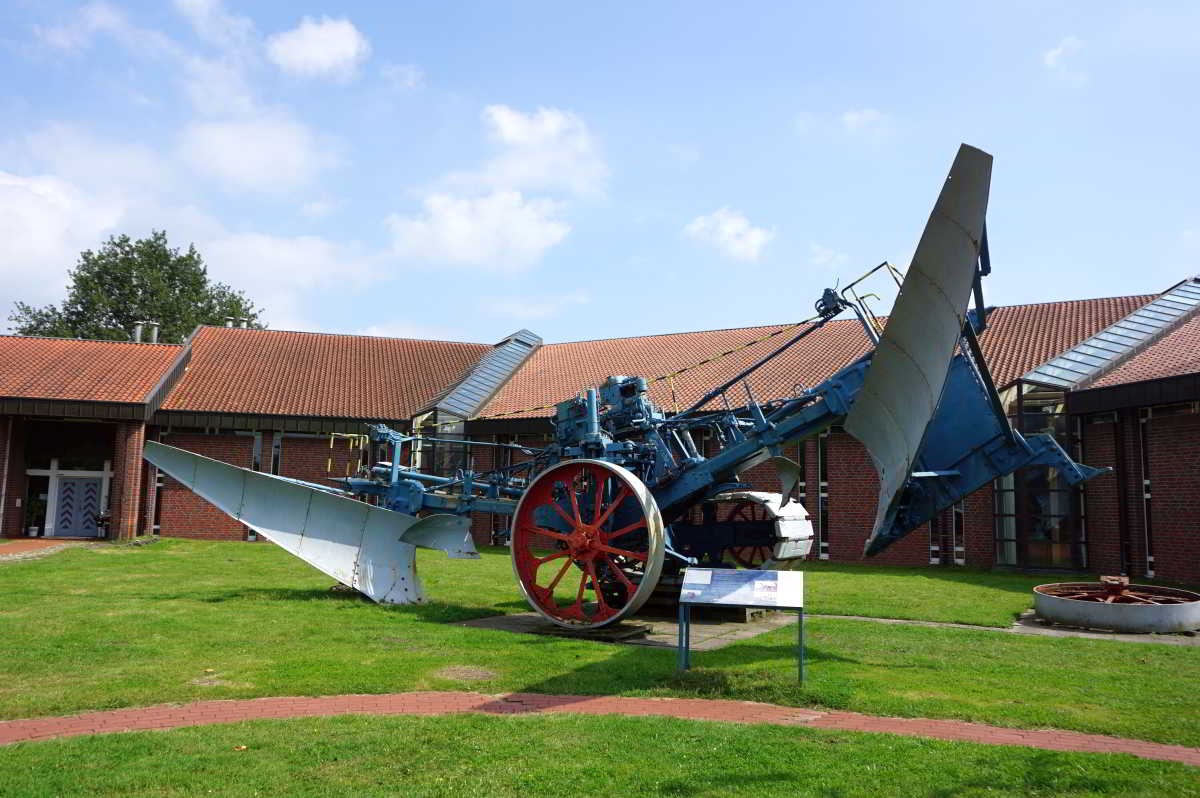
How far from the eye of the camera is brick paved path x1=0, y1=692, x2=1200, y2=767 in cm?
623

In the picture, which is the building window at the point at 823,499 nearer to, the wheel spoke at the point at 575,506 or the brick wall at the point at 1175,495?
the brick wall at the point at 1175,495

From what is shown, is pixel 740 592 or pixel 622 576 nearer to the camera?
pixel 740 592

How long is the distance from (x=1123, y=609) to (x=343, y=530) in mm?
10794

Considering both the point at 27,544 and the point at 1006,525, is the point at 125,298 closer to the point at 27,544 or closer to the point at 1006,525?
the point at 27,544

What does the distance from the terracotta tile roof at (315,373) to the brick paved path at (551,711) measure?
20.8 meters

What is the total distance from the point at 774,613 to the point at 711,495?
2.23 m

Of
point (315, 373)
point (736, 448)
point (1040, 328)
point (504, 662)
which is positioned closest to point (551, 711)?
point (504, 662)

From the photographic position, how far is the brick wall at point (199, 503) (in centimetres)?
2655

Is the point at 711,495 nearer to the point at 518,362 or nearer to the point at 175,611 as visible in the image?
the point at 175,611

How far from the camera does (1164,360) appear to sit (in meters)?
18.8

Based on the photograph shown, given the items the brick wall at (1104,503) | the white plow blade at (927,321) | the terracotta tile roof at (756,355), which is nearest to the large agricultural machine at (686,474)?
the white plow blade at (927,321)

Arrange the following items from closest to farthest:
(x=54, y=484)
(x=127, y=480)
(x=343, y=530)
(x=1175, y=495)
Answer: (x=343, y=530) < (x=1175, y=495) < (x=127, y=480) < (x=54, y=484)

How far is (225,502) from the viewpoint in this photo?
13.3 meters

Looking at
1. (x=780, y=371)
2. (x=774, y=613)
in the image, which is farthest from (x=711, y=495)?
(x=780, y=371)
